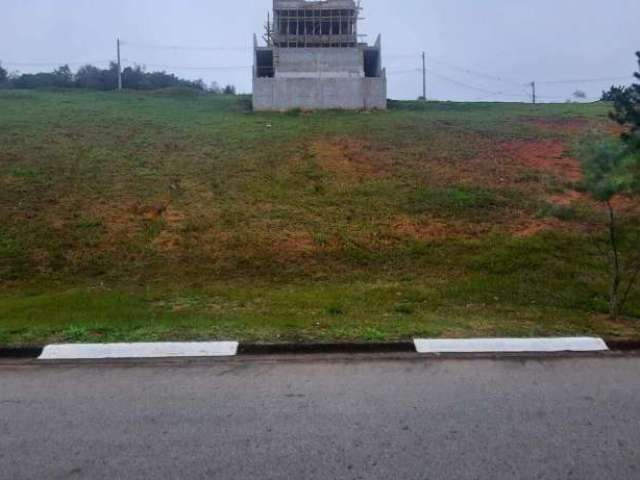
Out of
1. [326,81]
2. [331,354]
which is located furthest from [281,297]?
[326,81]

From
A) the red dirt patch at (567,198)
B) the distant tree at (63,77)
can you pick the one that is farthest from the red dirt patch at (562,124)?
the distant tree at (63,77)

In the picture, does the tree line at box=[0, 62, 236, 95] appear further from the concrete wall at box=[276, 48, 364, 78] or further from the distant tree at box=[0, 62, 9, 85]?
the concrete wall at box=[276, 48, 364, 78]

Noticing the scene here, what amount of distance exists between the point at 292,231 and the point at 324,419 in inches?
285

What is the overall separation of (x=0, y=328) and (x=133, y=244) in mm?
4341

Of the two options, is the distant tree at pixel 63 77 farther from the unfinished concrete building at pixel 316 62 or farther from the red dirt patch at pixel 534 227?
the red dirt patch at pixel 534 227

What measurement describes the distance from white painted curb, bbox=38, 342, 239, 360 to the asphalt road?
0.73 feet

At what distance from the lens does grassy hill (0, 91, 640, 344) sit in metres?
6.79

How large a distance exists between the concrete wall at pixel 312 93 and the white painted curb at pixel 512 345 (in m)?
19.9

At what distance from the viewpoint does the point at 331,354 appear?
215 inches

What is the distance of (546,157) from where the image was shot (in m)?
16.4

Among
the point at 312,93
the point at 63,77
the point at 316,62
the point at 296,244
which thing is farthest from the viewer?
the point at 63,77

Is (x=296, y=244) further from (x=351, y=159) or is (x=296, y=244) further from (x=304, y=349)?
(x=351, y=159)

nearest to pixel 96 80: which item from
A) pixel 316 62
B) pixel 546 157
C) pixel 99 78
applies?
pixel 99 78

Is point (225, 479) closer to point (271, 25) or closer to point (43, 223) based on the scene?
point (43, 223)
